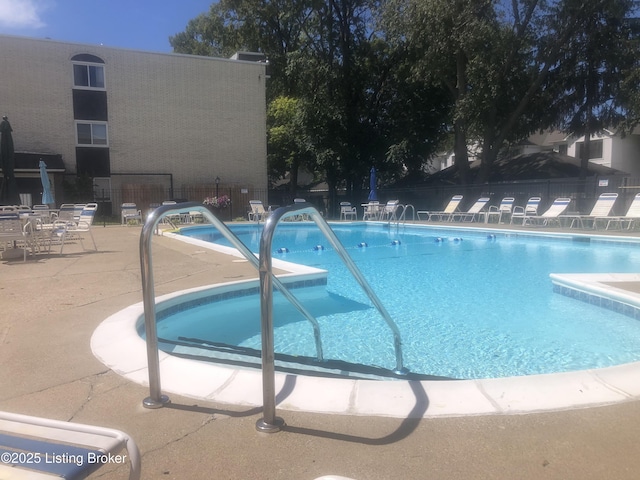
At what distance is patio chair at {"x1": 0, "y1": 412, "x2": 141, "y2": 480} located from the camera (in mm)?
1356

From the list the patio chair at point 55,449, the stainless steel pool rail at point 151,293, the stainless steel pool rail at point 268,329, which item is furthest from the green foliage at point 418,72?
the patio chair at point 55,449

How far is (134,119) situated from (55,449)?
26288 millimetres

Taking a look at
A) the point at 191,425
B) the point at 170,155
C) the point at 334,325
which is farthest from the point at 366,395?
the point at 170,155

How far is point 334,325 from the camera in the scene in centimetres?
598

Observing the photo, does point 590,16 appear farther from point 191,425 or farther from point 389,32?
point 191,425

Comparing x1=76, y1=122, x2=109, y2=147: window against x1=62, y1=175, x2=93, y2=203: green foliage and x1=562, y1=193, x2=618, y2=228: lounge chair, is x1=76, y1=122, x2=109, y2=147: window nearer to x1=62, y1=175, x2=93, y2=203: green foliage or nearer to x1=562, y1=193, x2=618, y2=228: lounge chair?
x1=62, y1=175, x2=93, y2=203: green foliage

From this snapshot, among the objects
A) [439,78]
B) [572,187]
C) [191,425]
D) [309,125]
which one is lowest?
[191,425]

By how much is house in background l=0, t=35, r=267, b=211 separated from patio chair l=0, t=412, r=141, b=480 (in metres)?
23.8

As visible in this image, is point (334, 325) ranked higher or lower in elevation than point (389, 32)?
lower

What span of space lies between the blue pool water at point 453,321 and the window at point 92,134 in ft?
61.4

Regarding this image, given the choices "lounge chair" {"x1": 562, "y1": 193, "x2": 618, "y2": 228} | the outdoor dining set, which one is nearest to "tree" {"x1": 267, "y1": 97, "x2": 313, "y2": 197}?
"lounge chair" {"x1": 562, "y1": 193, "x2": 618, "y2": 228}

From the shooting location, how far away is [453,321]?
6.05 metres

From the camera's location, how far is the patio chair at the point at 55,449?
136 centimetres

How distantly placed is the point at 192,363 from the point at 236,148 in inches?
1008
